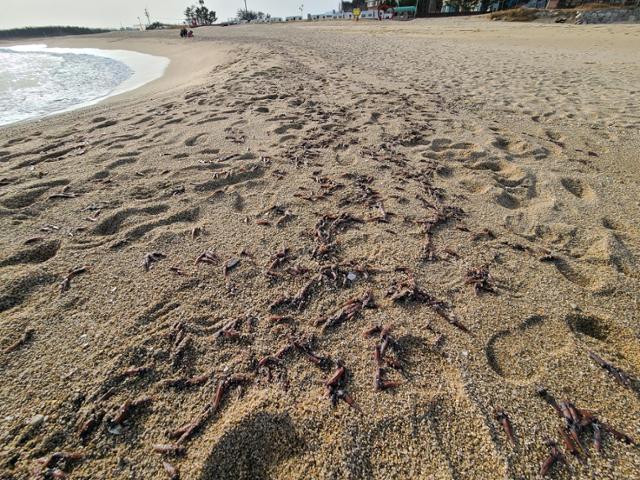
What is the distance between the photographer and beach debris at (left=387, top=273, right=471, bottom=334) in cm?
196

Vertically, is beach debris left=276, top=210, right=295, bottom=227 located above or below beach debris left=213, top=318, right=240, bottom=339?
above

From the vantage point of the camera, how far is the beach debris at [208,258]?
240cm

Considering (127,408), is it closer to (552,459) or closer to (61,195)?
(552,459)

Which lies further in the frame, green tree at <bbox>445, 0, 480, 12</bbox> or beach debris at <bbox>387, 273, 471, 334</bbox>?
green tree at <bbox>445, 0, 480, 12</bbox>

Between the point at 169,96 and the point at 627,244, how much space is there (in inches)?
329

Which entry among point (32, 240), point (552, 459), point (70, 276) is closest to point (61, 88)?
point (32, 240)

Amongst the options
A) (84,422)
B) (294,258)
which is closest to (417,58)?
(294,258)

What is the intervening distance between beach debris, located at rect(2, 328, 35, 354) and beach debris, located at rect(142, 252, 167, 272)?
73 cm

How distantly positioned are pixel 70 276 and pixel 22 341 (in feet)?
1.81

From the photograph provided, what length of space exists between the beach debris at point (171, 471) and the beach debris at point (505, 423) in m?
1.48

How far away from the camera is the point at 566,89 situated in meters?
6.95

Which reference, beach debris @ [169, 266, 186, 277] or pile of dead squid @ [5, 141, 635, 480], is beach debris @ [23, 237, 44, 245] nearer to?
pile of dead squid @ [5, 141, 635, 480]

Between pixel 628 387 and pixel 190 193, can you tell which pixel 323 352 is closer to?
pixel 628 387

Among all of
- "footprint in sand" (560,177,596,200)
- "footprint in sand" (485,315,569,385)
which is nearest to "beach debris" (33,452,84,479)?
"footprint in sand" (485,315,569,385)
